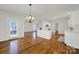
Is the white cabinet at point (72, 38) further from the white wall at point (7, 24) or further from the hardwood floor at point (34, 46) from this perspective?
the white wall at point (7, 24)

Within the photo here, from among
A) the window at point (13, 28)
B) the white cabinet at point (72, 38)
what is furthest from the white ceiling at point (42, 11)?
the white cabinet at point (72, 38)

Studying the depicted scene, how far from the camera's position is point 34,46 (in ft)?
9.30

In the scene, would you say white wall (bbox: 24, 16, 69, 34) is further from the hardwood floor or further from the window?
the window

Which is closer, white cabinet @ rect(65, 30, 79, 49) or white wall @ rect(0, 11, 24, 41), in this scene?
white cabinet @ rect(65, 30, 79, 49)

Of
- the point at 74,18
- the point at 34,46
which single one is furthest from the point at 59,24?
the point at 34,46

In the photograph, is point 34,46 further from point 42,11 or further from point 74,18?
point 74,18

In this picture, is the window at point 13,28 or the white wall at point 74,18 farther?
the window at point 13,28

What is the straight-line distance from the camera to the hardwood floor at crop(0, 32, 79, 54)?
101 inches

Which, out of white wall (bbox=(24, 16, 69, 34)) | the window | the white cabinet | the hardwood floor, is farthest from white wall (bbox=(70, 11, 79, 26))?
the window

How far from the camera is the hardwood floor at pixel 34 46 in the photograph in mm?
2571

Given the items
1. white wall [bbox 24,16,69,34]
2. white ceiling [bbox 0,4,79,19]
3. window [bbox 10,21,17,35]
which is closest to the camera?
white ceiling [bbox 0,4,79,19]

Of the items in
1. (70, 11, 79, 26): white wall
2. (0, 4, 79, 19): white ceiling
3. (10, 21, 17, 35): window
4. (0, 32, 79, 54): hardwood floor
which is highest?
(0, 4, 79, 19): white ceiling
